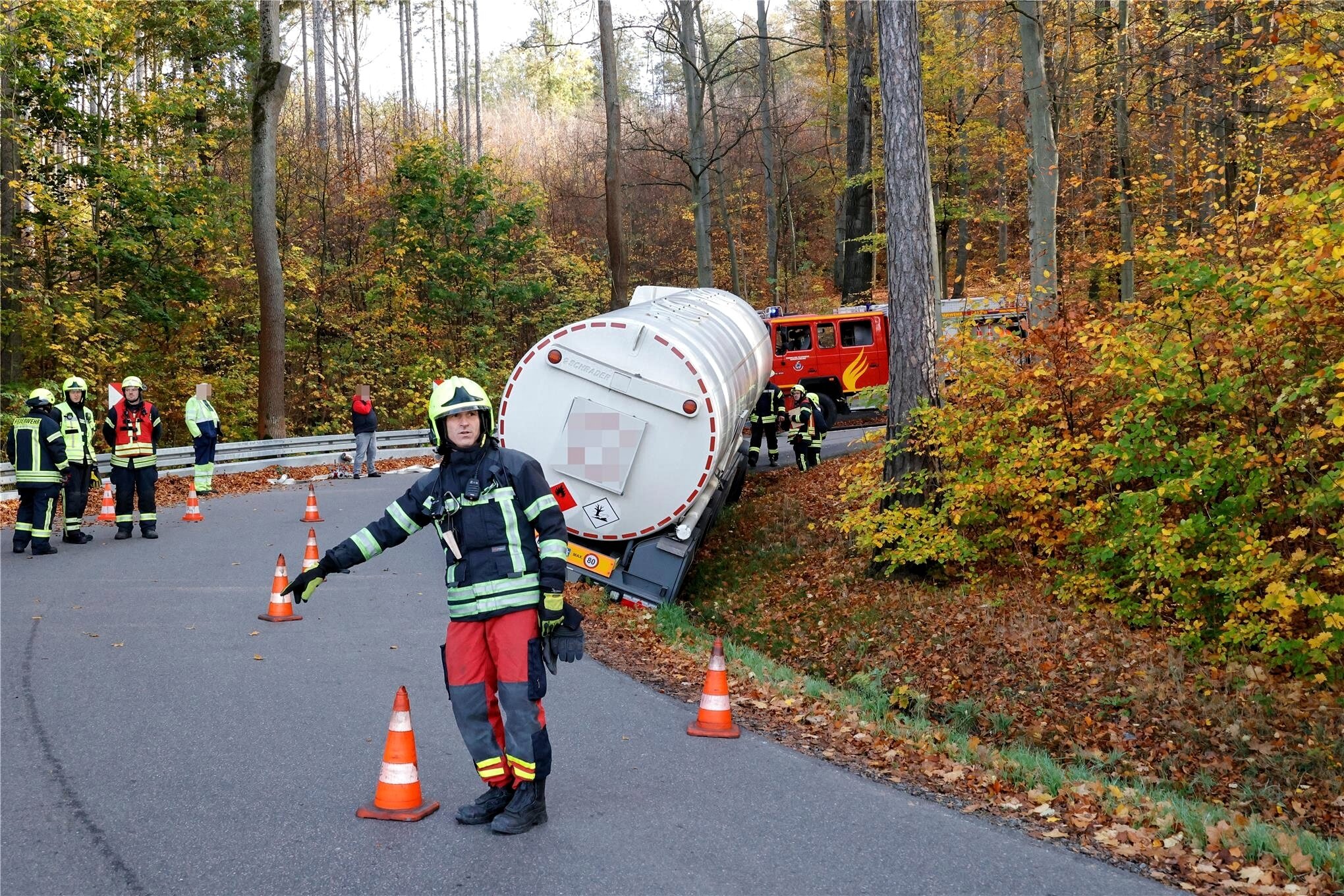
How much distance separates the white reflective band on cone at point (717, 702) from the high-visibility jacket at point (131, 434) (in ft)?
32.0

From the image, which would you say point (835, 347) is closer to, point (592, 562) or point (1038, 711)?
point (592, 562)

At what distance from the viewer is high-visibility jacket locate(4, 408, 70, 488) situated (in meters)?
12.0

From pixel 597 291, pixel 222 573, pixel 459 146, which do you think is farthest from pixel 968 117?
pixel 222 573

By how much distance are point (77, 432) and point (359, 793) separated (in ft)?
31.4

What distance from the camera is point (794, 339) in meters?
22.5

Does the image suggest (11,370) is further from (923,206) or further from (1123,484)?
(1123,484)

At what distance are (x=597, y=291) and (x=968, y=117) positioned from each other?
1341 cm

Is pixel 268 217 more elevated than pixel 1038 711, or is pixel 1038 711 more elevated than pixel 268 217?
pixel 268 217

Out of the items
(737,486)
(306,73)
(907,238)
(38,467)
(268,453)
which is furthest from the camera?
(306,73)

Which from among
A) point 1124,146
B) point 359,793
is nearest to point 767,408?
point 1124,146

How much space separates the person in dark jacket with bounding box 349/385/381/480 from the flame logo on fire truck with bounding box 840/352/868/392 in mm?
10018

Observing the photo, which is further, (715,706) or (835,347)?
(835,347)

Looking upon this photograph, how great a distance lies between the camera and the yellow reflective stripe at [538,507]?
15.8 feet

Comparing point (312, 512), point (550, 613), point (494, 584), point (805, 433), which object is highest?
point (805, 433)
